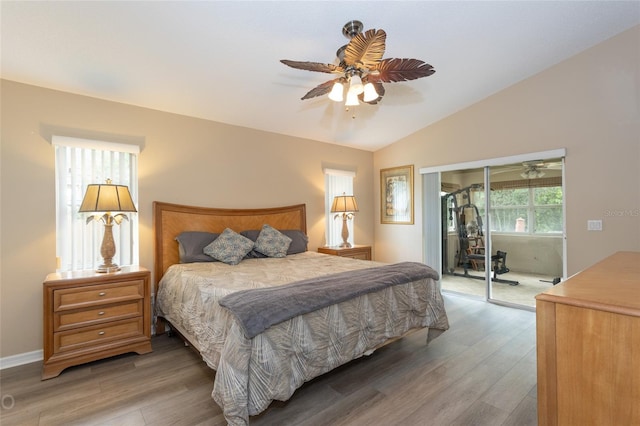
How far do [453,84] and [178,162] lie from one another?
348 centimetres

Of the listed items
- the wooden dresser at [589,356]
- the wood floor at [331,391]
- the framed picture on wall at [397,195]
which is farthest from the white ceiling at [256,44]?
the wood floor at [331,391]

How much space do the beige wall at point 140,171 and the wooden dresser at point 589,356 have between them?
3480 millimetres

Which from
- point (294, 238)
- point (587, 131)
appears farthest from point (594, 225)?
point (294, 238)

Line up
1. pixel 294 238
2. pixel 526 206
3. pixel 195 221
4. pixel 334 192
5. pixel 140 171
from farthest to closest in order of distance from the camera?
pixel 334 192 → pixel 294 238 → pixel 526 206 → pixel 195 221 → pixel 140 171

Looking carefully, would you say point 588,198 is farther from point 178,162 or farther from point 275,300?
point 178,162

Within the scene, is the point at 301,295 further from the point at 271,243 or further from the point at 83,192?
the point at 83,192

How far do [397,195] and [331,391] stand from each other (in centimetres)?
379

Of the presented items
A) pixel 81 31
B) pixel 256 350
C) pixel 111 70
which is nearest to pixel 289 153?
pixel 111 70

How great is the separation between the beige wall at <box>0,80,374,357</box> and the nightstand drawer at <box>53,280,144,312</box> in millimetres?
565

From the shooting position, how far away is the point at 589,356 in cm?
99

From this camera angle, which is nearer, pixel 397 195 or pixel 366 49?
pixel 366 49

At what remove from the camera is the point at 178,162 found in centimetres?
346

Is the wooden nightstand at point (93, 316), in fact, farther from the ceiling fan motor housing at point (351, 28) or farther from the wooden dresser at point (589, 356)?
the wooden dresser at point (589, 356)

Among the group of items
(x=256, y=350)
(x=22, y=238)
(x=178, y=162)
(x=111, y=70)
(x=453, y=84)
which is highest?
(x=453, y=84)
